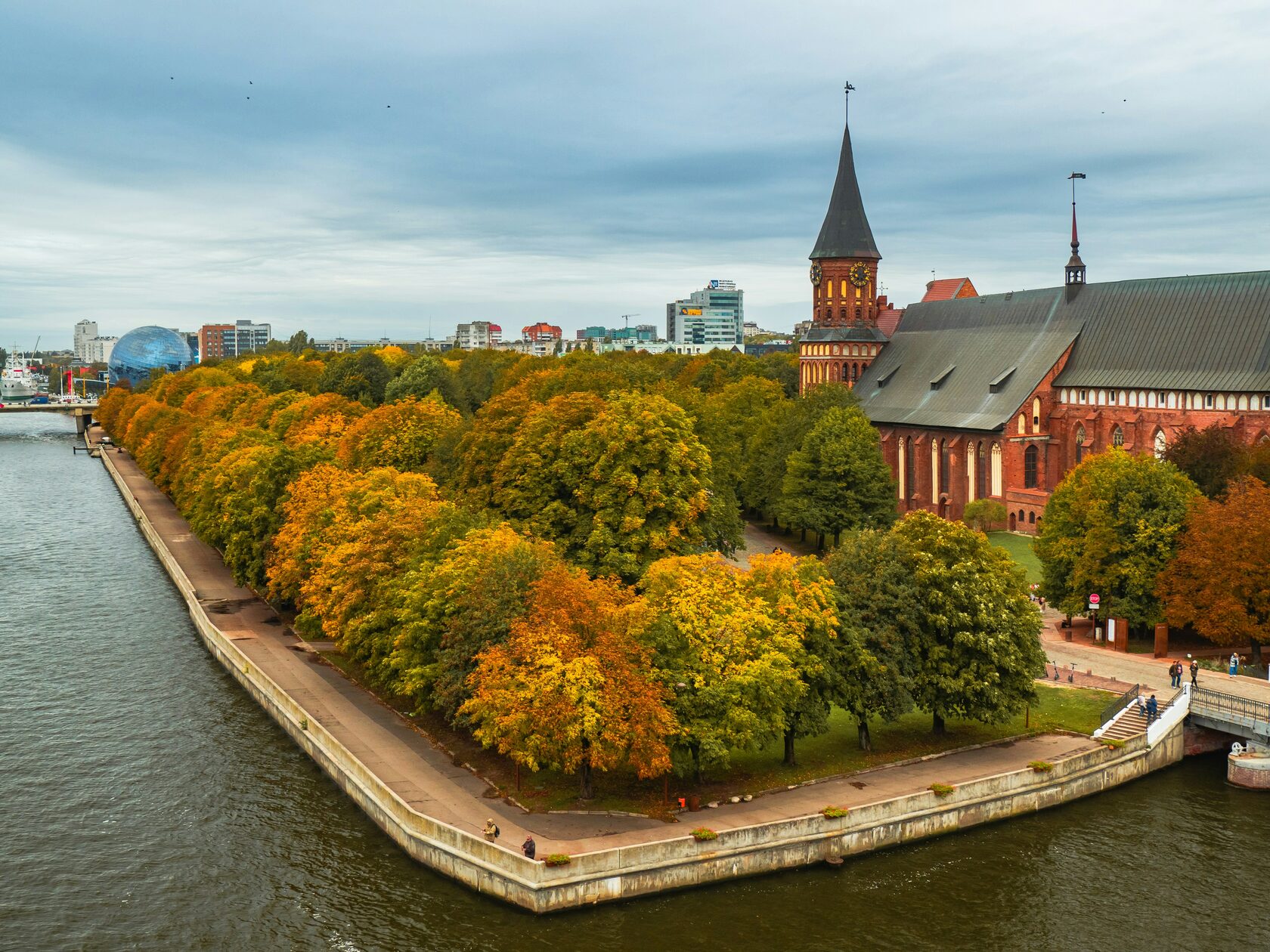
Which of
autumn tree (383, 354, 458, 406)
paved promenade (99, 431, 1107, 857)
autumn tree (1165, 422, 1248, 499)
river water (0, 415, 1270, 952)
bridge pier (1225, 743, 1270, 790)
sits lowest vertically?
river water (0, 415, 1270, 952)

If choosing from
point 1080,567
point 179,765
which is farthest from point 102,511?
point 1080,567

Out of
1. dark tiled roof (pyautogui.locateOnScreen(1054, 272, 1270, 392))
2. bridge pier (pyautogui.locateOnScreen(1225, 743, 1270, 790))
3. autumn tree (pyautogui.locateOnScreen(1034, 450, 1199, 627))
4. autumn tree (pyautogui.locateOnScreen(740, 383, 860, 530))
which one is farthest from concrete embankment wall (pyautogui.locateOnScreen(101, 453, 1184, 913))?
dark tiled roof (pyautogui.locateOnScreen(1054, 272, 1270, 392))

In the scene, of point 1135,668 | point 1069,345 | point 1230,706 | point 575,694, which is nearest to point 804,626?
point 575,694

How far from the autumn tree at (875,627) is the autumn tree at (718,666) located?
247cm

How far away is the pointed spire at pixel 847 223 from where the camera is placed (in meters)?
116

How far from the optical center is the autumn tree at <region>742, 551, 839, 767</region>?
134 feet

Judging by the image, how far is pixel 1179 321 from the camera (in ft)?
282

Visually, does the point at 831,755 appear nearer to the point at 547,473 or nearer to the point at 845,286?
the point at 547,473

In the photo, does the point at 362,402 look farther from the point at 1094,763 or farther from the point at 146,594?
the point at 1094,763

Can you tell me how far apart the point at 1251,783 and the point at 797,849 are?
1874 cm

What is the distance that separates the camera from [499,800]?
128 feet

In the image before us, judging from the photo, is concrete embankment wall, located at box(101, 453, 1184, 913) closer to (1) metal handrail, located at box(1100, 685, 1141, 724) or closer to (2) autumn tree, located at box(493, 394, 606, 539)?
(1) metal handrail, located at box(1100, 685, 1141, 724)

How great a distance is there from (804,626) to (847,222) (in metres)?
82.6

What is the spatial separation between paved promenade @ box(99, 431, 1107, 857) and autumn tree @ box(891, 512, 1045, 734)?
2080 millimetres
